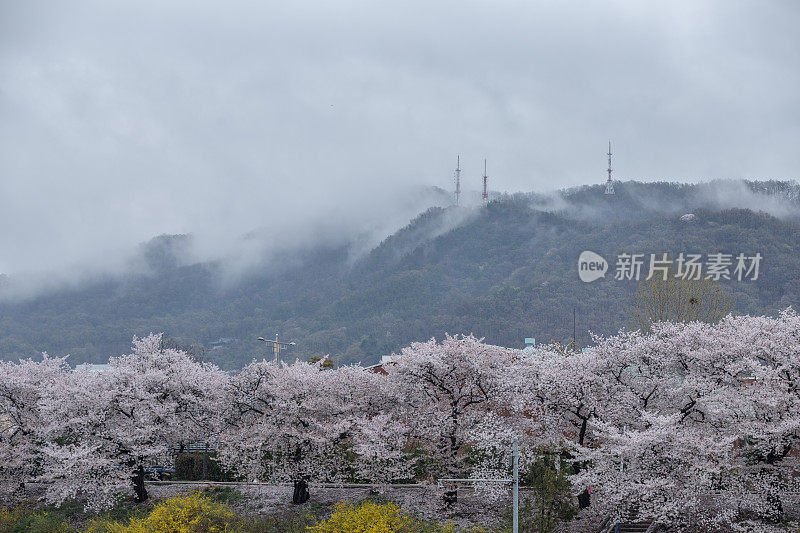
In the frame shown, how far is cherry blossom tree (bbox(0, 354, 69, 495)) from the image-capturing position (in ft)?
120

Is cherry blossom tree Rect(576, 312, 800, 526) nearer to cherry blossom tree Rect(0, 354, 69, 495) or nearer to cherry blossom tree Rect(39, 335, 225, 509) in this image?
cherry blossom tree Rect(39, 335, 225, 509)

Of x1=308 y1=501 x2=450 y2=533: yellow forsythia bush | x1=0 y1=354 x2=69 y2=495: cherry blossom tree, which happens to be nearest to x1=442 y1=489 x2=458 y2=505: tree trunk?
x1=308 y1=501 x2=450 y2=533: yellow forsythia bush

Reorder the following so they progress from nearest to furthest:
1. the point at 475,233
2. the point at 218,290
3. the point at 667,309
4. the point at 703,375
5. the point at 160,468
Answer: the point at 703,375, the point at 160,468, the point at 667,309, the point at 475,233, the point at 218,290

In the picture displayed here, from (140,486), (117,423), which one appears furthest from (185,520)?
(117,423)

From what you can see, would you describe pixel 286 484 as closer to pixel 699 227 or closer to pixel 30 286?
pixel 699 227

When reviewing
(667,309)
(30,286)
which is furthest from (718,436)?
(30,286)

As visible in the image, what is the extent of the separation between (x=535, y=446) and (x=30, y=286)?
199773 mm

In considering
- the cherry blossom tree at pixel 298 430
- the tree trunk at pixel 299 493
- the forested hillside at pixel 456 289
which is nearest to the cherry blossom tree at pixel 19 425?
the cherry blossom tree at pixel 298 430

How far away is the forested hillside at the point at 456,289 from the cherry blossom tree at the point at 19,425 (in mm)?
80913

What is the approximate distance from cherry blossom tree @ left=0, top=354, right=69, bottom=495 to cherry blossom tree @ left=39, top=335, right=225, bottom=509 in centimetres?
107

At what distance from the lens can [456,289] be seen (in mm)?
152625

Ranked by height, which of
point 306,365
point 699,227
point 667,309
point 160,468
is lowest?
point 160,468

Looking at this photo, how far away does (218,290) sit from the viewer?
192500 millimetres

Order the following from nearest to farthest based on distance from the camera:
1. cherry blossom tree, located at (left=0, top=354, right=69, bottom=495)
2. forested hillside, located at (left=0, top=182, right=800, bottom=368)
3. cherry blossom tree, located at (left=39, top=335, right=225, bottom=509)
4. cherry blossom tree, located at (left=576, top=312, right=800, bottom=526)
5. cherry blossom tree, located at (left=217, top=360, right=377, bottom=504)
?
cherry blossom tree, located at (left=576, top=312, right=800, bottom=526), cherry blossom tree, located at (left=39, top=335, right=225, bottom=509), cherry blossom tree, located at (left=217, top=360, right=377, bottom=504), cherry blossom tree, located at (left=0, top=354, right=69, bottom=495), forested hillside, located at (left=0, top=182, right=800, bottom=368)
